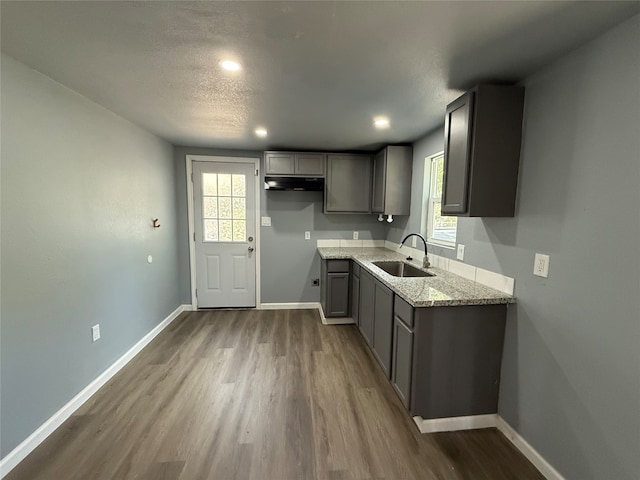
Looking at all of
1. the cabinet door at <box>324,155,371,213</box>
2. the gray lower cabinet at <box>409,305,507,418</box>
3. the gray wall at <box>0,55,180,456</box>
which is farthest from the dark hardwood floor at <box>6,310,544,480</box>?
the cabinet door at <box>324,155,371,213</box>

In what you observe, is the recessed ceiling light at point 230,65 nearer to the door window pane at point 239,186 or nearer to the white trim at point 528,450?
the door window pane at point 239,186

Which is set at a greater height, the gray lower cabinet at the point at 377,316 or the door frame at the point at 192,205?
the door frame at the point at 192,205

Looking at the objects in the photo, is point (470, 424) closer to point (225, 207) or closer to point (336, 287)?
point (336, 287)

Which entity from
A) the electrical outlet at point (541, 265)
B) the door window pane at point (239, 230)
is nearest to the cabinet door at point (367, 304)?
the electrical outlet at point (541, 265)

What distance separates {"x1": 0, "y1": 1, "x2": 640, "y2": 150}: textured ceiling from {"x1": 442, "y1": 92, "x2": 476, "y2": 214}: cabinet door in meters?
0.15

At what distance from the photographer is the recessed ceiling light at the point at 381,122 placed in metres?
2.38

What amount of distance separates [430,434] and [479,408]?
14.9 inches

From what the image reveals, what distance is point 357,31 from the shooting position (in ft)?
4.04

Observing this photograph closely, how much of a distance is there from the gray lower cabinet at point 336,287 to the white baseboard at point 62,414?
2040mm

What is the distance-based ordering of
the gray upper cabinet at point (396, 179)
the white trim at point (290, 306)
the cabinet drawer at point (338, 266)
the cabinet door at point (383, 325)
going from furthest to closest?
the white trim at point (290, 306)
the cabinet drawer at point (338, 266)
the gray upper cabinet at point (396, 179)
the cabinet door at point (383, 325)

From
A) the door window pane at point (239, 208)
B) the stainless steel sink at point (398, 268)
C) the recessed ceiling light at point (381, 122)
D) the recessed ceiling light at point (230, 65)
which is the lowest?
the stainless steel sink at point (398, 268)

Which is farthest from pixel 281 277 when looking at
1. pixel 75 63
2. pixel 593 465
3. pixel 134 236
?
pixel 593 465

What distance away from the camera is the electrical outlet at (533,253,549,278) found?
1518 mm

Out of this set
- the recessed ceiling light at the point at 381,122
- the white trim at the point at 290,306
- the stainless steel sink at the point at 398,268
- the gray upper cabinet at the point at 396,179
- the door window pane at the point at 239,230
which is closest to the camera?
the recessed ceiling light at the point at 381,122
